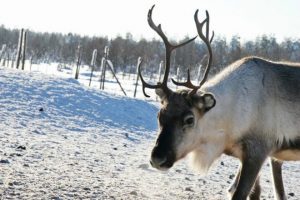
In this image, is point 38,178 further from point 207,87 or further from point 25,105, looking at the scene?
point 25,105

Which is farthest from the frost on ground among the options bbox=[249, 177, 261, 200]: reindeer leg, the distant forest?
the distant forest

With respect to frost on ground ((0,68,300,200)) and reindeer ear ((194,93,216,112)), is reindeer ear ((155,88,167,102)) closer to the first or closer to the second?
reindeer ear ((194,93,216,112))

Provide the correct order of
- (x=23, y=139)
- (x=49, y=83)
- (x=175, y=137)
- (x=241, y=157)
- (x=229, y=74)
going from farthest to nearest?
(x=49, y=83)
(x=23, y=139)
(x=229, y=74)
(x=241, y=157)
(x=175, y=137)

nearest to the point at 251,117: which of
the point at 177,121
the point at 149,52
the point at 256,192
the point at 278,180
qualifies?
the point at 177,121

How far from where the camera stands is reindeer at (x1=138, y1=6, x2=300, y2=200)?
17.6ft

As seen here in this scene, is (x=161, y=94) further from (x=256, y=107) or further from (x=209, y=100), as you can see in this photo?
(x=256, y=107)

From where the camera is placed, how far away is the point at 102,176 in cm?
677

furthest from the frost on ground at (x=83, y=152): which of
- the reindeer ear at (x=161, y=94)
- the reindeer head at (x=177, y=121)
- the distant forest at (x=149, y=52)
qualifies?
the distant forest at (x=149, y=52)

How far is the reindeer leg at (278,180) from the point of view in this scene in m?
6.67

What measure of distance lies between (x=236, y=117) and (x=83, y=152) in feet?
11.0

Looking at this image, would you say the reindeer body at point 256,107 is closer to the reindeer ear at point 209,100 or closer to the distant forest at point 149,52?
the reindeer ear at point 209,100

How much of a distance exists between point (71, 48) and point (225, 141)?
3903 inches

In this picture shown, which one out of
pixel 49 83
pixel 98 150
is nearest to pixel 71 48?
pixel 49 83

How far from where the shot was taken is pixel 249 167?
5637mm
